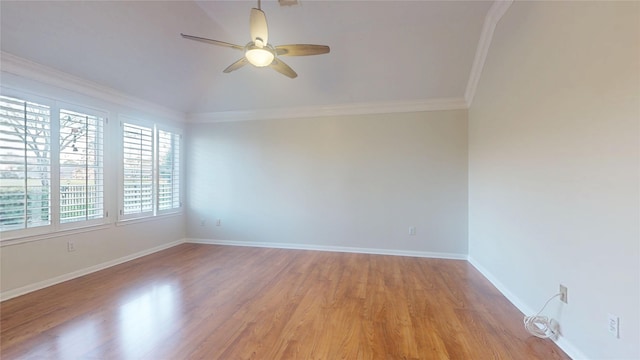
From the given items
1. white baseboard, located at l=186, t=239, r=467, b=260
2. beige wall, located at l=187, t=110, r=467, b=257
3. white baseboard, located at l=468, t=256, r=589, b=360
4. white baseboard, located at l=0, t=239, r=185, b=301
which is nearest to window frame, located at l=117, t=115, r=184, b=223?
beige wall, located at l=187, t=110, r=467, b=257

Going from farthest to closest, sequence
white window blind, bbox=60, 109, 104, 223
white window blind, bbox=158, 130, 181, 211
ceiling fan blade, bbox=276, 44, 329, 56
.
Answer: white window blind, bbox=158, 130, 181, 211, white window blind, bbox=60, 109, 104, 223, ceiling fan blade, bbox=276, 44, 329, 56

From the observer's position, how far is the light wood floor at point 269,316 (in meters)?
1.92

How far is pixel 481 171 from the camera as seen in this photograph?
359 cm

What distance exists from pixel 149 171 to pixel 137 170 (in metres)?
0.24

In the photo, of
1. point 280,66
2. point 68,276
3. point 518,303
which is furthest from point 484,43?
point 68,276

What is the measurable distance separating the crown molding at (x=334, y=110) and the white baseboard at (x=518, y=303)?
246 centimetres

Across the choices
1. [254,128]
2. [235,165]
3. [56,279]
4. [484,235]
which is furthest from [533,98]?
[56,279]

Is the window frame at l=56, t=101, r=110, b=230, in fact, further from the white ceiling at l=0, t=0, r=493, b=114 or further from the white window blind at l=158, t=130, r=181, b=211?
the white window blind at l=158, t=130, r=181, b=211

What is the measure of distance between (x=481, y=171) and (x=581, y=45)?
2.04 m

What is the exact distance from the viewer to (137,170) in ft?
13.6

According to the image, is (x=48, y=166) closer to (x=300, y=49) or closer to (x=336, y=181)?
(x=300, y=49)

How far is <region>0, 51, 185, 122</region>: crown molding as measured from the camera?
2.68 metres

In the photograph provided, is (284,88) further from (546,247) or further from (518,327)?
(518,327)

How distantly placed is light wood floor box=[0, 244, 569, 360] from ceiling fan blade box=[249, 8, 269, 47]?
2.42m
